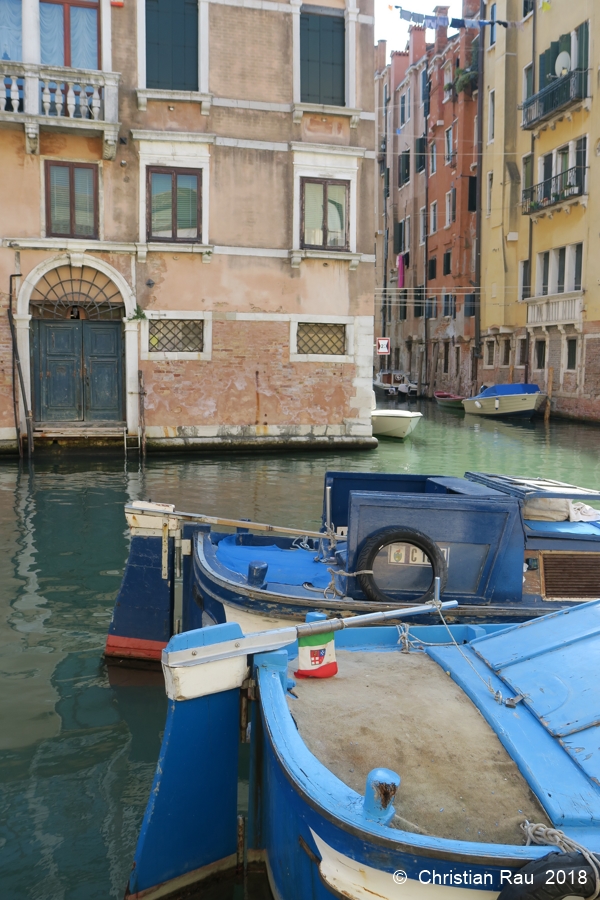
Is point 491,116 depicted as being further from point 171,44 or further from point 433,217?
point 171,44

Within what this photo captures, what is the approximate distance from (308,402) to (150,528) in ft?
35.8

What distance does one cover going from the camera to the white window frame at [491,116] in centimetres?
2958

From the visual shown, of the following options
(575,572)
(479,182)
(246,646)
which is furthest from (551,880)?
(479,182)

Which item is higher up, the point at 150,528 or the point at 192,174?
the point at 192,174

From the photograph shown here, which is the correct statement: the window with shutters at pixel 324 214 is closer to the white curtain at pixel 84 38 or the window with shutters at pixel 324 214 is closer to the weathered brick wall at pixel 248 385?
the weathered brick wall at pixel 248 385

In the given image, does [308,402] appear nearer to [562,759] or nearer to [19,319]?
[19,319]

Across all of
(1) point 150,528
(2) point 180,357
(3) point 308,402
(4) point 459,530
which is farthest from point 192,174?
(4) point 459,530

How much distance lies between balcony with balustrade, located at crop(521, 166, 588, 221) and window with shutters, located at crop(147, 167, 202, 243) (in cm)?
1314


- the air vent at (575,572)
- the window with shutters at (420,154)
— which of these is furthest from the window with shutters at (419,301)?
the air vent at (575,572)

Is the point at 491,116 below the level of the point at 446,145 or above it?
below

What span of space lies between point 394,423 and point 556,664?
16.3 metres

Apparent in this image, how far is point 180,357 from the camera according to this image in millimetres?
15812

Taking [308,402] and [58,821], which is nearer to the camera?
[58,821]

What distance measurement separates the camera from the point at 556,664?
3.38 m
